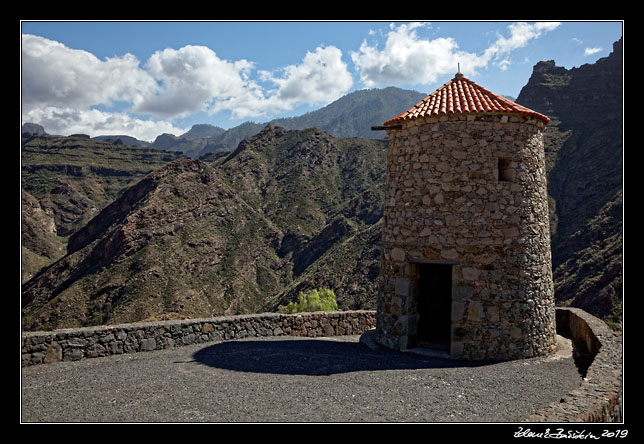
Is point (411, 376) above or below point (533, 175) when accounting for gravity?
below

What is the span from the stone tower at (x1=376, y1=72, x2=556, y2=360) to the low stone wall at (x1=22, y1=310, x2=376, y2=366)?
106 inches

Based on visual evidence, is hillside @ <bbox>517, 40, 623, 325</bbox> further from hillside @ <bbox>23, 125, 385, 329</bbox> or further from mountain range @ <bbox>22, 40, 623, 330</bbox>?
hillside @ <bbox>23, 125, 385, 329</bbox>

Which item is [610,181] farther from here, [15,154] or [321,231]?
[15,154]

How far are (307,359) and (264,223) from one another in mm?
49062

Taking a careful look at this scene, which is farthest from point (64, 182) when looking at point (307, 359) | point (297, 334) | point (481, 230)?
point (481, 230)

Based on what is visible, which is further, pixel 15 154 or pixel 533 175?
pixel 533 175

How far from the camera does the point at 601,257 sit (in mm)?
33875

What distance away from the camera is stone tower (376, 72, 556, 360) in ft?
29.9

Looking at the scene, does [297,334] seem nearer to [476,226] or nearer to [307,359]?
[307,359]

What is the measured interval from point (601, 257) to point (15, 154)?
37230mm

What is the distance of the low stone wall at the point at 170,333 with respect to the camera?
8.88m

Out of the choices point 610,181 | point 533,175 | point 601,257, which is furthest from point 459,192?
point 610,181

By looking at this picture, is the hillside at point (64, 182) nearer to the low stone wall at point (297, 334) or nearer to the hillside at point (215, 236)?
the hillside at point (215, 236)

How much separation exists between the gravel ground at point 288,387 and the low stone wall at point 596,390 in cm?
55
